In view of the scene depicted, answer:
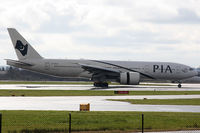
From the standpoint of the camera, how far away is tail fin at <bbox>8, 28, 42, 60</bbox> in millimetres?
65875

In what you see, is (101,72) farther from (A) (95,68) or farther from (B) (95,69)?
(A) (95,68)

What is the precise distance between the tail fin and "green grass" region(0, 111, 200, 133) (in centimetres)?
4240

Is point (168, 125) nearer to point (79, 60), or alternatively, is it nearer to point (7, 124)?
point (7, 124)

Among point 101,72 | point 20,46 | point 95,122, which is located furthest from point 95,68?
point 95,122

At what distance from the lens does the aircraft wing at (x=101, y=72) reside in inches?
2616

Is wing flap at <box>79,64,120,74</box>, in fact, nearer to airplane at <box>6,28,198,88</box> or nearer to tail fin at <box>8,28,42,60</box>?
airplane at <box>6,28,198,88</box>

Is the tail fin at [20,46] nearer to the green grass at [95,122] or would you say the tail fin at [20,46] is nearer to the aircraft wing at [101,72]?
the aircraft wing at [101,72]

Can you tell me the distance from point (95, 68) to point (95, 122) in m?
43.7

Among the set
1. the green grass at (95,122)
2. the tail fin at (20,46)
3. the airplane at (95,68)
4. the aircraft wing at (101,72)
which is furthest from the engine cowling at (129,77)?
the green grass at (95,122)

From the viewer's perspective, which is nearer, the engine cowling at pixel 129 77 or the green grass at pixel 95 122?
the green grass at pixel 95 122

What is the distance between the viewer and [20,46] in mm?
66188

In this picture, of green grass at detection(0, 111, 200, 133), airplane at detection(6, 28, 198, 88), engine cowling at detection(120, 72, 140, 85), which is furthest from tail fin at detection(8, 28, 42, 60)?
green grass at detection(0, 111, 200, 133)

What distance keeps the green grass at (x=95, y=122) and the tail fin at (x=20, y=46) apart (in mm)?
42404

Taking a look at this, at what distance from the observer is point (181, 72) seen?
73875mm
